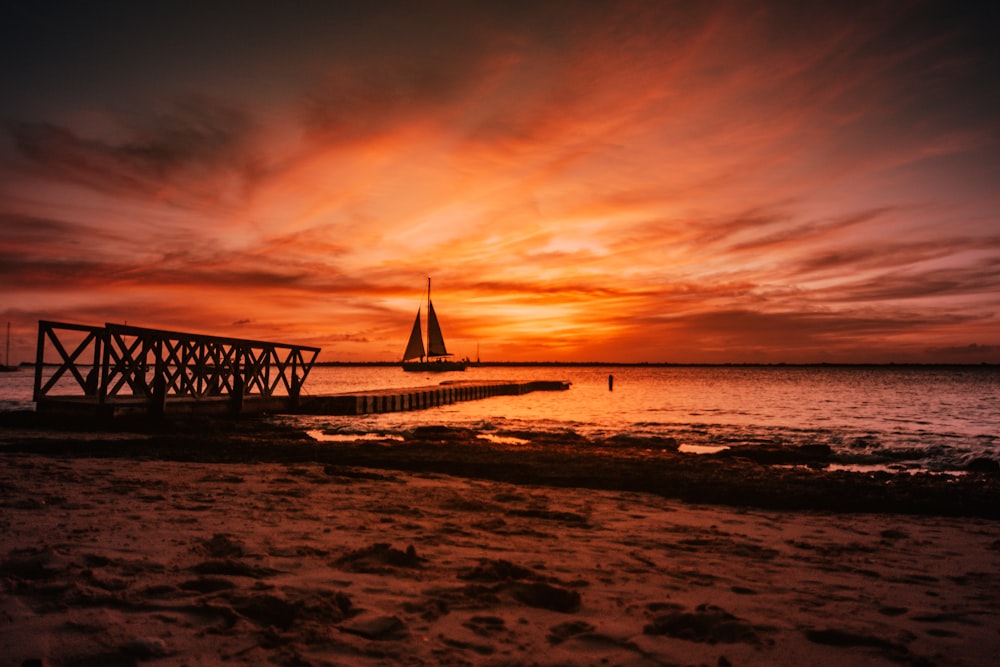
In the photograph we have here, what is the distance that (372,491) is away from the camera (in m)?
9.38

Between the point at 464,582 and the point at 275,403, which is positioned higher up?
the point at 275,403

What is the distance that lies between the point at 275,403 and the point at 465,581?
24904mm

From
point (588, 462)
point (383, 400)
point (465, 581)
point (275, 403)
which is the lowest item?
point (588, 462)

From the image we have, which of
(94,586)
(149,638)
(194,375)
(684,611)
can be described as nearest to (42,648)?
(149,638)

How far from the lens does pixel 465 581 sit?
16.6 feet

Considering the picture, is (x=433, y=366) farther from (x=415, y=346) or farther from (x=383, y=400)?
(x=383, y=400)

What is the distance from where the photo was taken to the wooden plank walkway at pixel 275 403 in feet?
60.1

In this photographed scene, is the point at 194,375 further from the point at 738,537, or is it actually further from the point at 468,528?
the point at 738,537

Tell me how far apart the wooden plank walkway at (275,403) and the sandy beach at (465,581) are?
11.0m

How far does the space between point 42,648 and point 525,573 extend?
11.0ft

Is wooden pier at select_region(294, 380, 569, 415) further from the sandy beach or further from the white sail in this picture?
the white sail

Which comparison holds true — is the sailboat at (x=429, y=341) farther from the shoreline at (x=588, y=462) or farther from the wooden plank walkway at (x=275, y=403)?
the shoreline at (x=588, y=462)

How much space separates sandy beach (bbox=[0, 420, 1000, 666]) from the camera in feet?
12.6

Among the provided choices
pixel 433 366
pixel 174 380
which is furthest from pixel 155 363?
pixel 433 366
